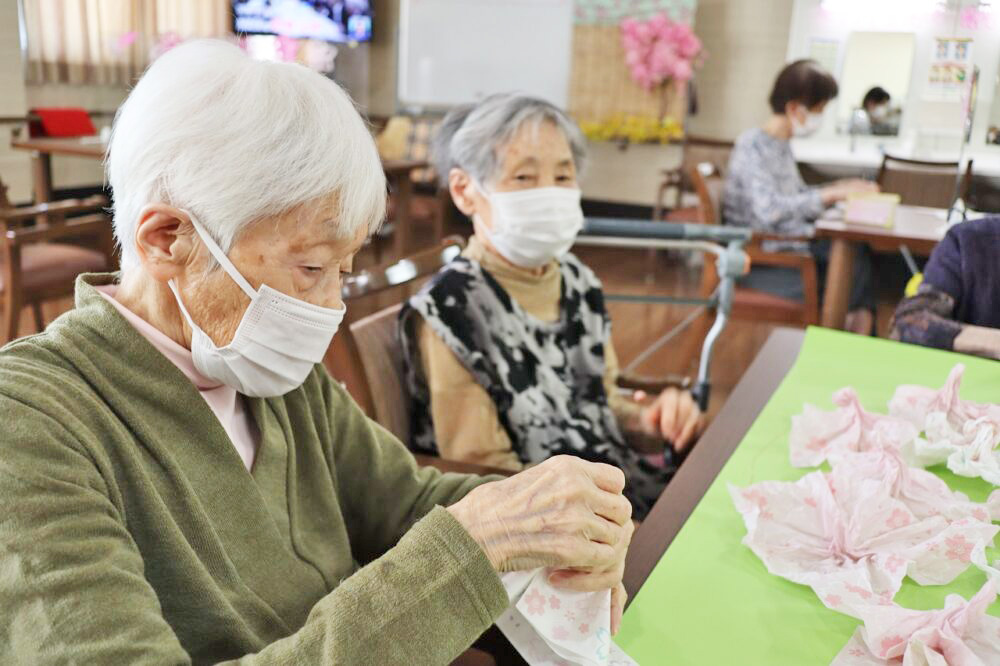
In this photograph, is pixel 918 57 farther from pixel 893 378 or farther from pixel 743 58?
pixel 893 378

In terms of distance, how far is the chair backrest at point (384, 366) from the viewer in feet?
4.86

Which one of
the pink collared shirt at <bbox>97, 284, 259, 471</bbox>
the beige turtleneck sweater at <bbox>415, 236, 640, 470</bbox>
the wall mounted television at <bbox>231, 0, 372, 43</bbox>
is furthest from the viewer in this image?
the wall mounted television at <bbox>231, 0, 372, 43</bbox>

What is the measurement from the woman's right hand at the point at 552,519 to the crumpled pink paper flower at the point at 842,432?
1.66 ft

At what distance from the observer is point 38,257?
3.47m

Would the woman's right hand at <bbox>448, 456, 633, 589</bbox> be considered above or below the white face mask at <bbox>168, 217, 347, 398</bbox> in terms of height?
below

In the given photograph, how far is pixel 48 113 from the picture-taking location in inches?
199

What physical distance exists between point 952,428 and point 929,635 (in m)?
0.60

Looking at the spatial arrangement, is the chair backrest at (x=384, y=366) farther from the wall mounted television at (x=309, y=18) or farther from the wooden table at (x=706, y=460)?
the wall mounted television at (x=309, y=18)

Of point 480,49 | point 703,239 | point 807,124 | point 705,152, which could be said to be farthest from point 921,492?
point 480,49

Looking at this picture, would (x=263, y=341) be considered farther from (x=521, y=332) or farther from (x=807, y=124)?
(x=807, y=124)

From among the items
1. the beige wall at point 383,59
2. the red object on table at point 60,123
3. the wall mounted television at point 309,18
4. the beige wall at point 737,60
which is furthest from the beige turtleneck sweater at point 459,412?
the beige wall at point 383,59

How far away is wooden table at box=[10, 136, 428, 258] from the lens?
4734 millimetres

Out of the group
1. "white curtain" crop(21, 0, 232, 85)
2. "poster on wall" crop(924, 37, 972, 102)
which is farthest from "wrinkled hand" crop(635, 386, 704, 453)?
"white curtain" crop(21, 0, 232, 85)

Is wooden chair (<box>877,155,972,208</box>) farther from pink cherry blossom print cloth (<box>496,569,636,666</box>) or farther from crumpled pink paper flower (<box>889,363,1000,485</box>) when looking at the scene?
pink cherry blossom print cloth (<box>496,569,636,666</box>)
